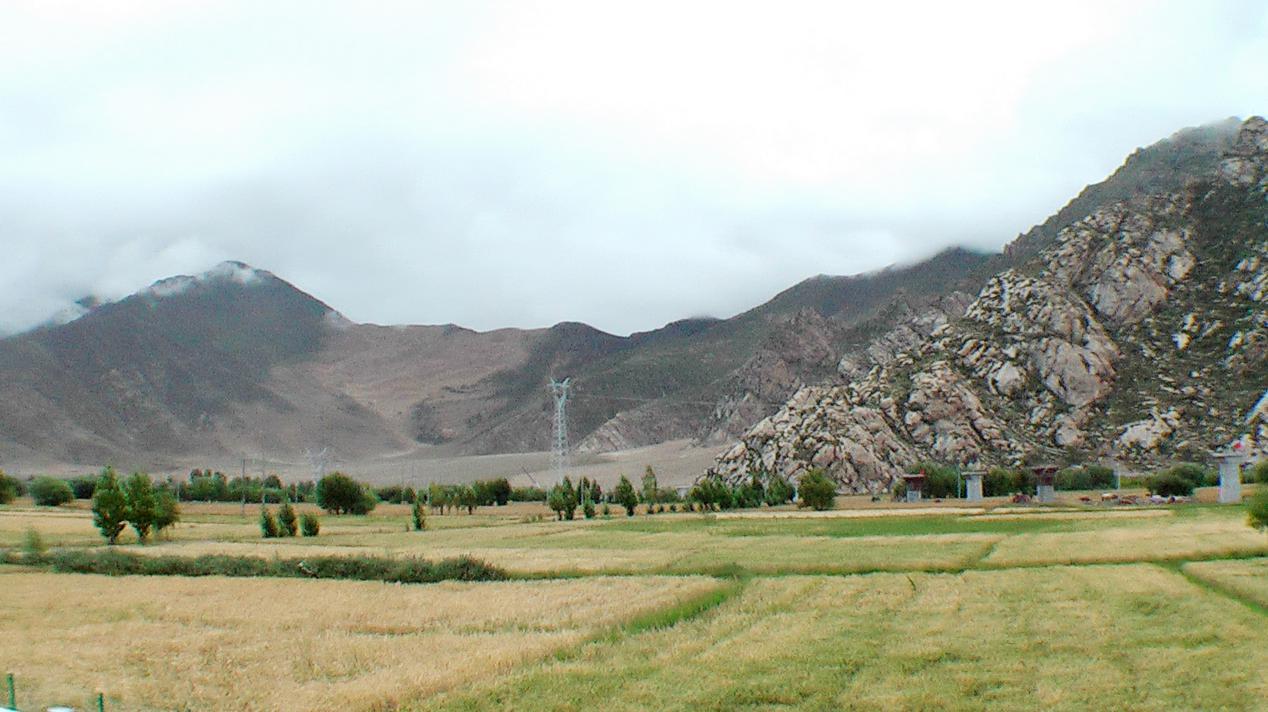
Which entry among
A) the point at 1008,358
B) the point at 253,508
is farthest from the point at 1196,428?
the point at 253,508

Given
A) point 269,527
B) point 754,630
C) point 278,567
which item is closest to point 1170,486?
point 269,527

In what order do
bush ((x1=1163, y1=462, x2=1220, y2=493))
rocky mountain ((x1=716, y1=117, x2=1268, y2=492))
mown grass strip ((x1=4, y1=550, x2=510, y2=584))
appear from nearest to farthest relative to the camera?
mown grass strip ((x1=4, y1=550, x2=510, y2=584)), bush ((x1=1163, y1=462, x2=1220, y2=493)), rocky mountain ((x1=716, y1=117, x2=1268, y2=492))

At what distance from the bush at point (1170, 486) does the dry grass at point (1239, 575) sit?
73982 millimetres

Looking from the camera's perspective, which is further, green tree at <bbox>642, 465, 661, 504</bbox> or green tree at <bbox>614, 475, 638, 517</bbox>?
green tree at <bbox>642, 465, 661, 504</bbox>

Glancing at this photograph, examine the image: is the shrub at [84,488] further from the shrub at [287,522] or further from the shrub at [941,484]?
the shrub at [941,484]

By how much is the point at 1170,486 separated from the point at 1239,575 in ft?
266

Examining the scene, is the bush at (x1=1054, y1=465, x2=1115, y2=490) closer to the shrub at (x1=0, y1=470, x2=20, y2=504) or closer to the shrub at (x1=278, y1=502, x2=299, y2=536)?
the shrub at (x1=278, y1=502, x2=299, y2=536)

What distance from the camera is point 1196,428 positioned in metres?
142

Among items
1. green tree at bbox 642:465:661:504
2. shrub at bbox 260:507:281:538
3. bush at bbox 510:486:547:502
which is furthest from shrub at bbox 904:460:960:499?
shrub at bbox 260:507:281:538

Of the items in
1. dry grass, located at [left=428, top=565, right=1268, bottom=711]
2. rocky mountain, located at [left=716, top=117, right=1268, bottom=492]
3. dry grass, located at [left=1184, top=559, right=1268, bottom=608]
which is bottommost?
dry grass, located at [left=1184, top=559, right=1268, bottom=608]

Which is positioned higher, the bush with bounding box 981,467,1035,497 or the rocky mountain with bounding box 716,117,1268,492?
the rocky mountain with bounding box 716,117,1268,492

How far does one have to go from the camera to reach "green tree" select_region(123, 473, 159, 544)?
7675 cm

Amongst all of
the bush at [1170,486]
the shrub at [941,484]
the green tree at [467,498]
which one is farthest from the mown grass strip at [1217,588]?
the green tree at [467,498]

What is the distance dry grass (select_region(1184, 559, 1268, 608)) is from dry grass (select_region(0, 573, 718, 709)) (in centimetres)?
1726
